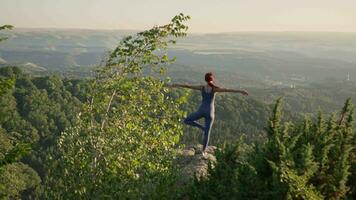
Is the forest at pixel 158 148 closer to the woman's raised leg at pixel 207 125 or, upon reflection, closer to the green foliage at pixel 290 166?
the green foliage at pixel 290 166

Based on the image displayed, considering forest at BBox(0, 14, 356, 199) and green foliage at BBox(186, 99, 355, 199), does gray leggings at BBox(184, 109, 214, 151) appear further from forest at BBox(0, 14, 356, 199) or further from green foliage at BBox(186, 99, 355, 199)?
green foliage at BBox(186, 99, 355, 199)

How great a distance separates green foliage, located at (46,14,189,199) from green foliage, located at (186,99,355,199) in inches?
119

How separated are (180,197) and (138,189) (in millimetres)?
1005

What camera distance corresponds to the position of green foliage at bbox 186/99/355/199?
8.01 meters

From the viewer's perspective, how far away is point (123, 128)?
1355 cm

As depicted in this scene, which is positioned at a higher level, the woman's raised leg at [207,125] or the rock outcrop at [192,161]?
the woman's raised leg at [207,125]

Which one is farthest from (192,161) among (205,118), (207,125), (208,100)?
(208,100)

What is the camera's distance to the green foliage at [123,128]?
12891 millimetres

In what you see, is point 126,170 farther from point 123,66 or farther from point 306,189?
point 306,189

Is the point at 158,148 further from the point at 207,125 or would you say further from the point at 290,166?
the point at 290,166

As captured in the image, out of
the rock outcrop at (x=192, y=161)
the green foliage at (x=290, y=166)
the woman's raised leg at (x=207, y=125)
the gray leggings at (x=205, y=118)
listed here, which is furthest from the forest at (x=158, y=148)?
the woman's raised leg at (x=207, y=125)

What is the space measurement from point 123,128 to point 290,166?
6.52m

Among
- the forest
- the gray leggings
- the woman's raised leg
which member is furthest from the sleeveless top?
the forest

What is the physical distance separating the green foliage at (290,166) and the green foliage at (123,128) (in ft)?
9.89
